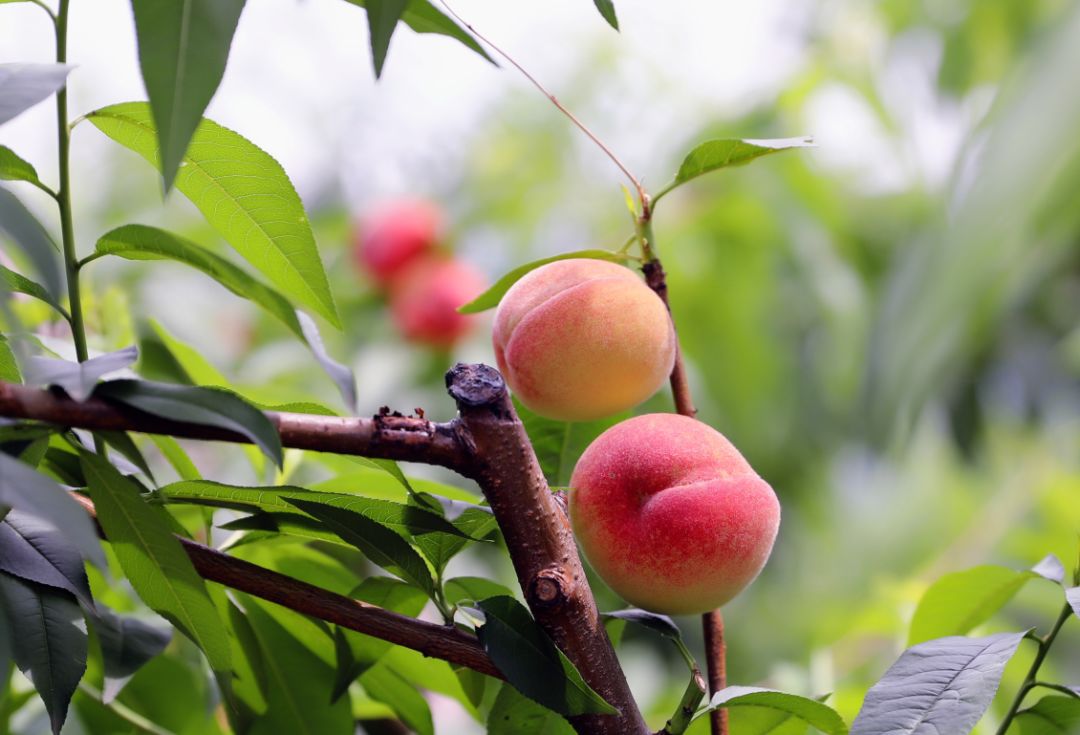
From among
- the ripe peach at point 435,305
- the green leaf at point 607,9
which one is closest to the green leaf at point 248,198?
the green leaf at point 607,9

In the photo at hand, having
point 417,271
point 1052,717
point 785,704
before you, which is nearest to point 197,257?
point 785,704

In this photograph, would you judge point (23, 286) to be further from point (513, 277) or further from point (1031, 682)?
point (1031, 682)

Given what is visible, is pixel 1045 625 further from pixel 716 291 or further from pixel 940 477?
pixel 940 477

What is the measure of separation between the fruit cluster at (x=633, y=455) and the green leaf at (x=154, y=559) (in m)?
0.15

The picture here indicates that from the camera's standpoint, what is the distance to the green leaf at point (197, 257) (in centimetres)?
36

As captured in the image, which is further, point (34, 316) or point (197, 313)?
point (197, 313)

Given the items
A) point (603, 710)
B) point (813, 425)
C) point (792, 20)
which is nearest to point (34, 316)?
point (603, 710)

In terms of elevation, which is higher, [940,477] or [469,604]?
[469,604]

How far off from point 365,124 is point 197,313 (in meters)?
0.79

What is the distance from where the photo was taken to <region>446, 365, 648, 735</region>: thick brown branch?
352 millimetres

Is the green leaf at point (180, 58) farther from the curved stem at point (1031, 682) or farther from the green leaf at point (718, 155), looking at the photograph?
the curved stem at point (1031, 682)

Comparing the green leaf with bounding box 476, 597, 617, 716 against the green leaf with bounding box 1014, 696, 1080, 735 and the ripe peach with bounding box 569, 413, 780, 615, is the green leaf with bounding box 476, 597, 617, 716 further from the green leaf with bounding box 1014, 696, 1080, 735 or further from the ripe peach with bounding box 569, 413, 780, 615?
the green leaf with bounding box 1014, 696, 1080, 735

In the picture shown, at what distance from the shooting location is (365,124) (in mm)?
2230

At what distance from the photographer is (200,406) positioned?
0.31 meters
